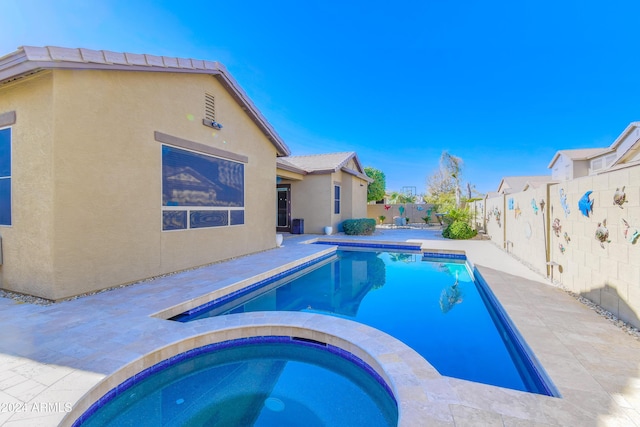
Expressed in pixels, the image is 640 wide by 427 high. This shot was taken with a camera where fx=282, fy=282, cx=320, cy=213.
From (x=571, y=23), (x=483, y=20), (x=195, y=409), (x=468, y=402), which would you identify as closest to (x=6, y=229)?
(x=195, y=409)

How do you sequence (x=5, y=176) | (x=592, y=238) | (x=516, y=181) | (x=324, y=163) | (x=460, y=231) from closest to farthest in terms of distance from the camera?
(x=592, y=238), (x=5, y=176), (x=460, y=231), (x=324, y=163), (x=516, y=181)

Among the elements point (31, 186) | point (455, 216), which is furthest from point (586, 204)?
point (455, 216)

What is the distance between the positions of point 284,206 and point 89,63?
12.4m

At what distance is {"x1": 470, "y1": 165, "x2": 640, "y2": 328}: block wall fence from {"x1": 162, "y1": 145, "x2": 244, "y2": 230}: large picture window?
352 inches

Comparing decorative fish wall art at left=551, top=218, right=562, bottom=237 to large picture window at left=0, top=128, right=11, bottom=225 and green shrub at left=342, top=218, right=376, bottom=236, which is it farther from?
large picture window at left=0, top=128, right=11, bottom=225

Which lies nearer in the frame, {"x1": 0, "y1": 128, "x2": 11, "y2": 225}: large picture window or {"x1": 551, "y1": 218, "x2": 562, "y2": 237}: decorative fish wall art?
{"x1": 0, "y1": 128, "x2": 11, "y2": 225}: large picture window

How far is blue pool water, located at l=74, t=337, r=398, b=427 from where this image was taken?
2.96 metres

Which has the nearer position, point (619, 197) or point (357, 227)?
point (619, 197)

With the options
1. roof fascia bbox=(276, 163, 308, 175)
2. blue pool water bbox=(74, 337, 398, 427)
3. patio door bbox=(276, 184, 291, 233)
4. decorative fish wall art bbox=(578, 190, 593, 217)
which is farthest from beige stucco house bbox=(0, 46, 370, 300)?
decorative fish wall art bbox=(578, 190, 593, 217)

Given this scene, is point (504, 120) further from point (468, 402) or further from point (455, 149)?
point (468, 402)

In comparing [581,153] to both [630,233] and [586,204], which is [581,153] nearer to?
[586,204]

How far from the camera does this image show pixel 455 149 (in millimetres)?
34656

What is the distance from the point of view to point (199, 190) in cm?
809

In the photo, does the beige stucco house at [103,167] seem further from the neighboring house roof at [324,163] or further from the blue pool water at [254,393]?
the neighboring house roof at [324,163]
